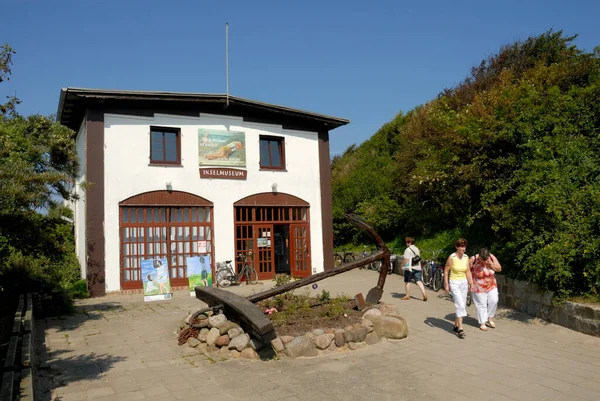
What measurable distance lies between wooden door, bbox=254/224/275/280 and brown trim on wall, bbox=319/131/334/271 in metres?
2.14

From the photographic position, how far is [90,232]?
1352 centimetres

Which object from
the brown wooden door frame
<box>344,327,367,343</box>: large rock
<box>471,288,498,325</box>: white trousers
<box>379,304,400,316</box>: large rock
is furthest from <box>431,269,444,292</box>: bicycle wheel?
the brown wooden door frame

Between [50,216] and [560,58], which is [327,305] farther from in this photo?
[560,58]

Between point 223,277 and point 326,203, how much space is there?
4985mm

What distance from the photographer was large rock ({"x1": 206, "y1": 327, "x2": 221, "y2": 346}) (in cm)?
711

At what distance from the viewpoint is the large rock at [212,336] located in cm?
711

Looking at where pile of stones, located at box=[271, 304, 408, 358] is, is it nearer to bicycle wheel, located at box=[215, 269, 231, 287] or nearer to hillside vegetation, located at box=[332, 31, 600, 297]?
hillside vegetation, located at box=[332, 31, 600, 297]

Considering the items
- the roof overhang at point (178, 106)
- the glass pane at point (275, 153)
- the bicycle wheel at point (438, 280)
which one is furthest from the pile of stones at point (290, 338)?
the glass pane at point (275, 153)

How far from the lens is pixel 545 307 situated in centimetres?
859

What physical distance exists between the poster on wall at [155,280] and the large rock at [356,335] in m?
6.22

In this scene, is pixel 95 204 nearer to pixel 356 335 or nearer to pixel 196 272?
pixel 196 272

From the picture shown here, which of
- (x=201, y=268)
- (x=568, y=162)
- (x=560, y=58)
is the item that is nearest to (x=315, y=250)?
(x=201, y=268)

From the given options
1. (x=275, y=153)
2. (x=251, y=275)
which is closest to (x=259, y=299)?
(x=251, y=275)

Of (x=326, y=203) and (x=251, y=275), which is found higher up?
(x=326, y=203)
